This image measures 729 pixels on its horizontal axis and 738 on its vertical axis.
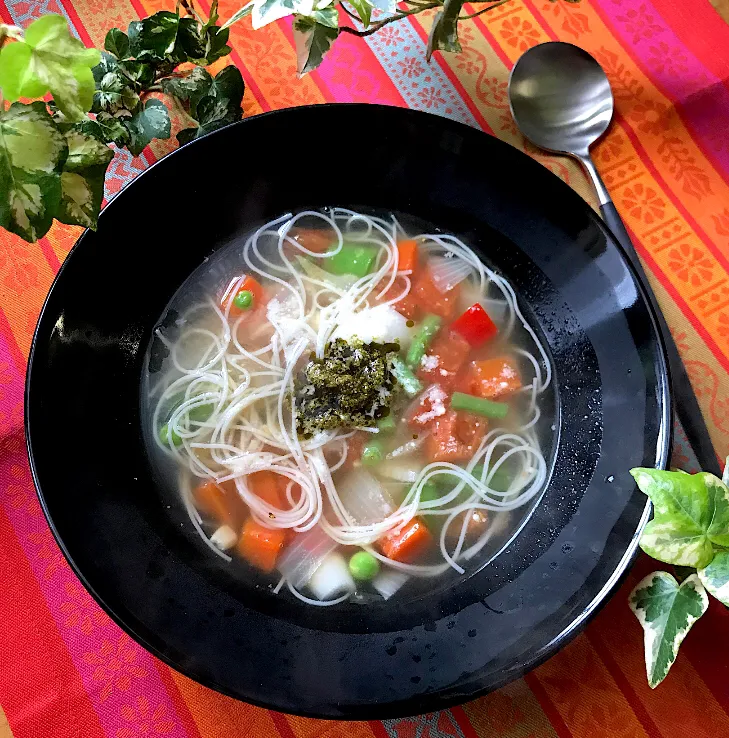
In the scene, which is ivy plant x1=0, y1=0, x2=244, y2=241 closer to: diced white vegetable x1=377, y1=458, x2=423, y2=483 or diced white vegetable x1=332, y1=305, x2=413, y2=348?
diced white vegetable x1=332, y1=305, x2=413, y2=348

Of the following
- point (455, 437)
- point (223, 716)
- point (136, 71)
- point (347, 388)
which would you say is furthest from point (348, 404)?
point (136, 71)

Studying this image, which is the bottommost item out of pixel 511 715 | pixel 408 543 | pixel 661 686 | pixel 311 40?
pixel 661 686

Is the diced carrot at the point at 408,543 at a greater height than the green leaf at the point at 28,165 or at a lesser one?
lesser

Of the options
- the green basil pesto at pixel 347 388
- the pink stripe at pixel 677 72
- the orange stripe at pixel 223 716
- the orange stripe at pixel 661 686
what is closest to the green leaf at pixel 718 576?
the orange stripe at pixel 661 686

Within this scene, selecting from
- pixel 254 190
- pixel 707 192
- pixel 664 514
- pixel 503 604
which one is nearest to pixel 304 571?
pixel 503 604

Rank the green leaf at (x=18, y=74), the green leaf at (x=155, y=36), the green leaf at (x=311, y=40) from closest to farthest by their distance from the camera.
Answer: the green leaf at (x=18, y=74) < the green leaf at (x=311, y=40) < the green leaf at (x=155, y=36)

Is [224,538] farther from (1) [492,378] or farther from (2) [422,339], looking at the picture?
(1) [492,378]

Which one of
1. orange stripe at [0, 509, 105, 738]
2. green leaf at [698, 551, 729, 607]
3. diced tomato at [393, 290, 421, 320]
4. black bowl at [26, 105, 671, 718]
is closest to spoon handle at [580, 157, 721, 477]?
black bowl at [26, 105, 671, 718]

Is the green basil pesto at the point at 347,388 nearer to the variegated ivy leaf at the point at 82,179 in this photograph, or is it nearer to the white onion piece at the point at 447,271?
the white onion piece at the point at 447,271
